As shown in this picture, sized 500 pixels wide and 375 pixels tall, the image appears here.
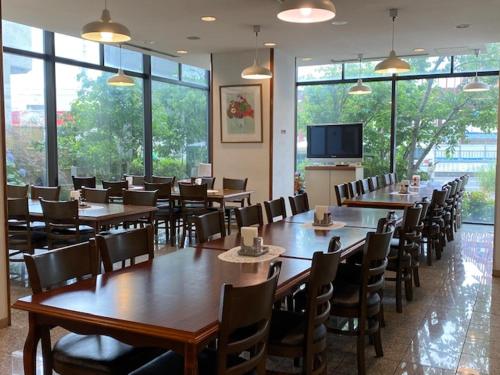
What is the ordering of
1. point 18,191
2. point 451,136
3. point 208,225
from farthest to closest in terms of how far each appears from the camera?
point 451,136 < point 18,191 < point 208,225

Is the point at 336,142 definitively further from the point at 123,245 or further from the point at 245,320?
the point at 245,320

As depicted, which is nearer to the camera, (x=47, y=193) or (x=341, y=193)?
(x=47, y=193)

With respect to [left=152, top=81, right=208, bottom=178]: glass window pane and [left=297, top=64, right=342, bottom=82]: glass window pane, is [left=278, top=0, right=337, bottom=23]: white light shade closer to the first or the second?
[left=152, top=81, right=208, bottom=178]: glass window pane

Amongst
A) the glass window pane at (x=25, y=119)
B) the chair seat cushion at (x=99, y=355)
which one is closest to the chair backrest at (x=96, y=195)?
the glass window pane at (x=25, y=119)

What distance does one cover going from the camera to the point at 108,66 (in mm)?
8094

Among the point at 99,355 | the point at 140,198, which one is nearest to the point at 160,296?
the point at 99,355

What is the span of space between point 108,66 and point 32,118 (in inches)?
67.8

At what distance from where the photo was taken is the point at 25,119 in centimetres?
680

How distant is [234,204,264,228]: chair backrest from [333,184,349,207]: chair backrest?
6.79 ft

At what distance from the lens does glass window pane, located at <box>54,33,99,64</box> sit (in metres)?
7.26

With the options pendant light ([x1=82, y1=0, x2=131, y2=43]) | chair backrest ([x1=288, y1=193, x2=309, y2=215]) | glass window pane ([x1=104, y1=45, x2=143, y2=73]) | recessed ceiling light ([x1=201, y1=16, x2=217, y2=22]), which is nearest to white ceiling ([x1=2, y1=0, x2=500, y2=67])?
recessed ceiling light ([x1=201, y1=16, x2=217, y2=22])

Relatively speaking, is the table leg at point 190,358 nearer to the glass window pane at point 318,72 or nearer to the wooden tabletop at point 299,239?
the wooden tabletop at point 299,239

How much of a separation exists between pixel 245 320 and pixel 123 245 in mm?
1144

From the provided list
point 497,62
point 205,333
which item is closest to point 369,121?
A: point 497,62
